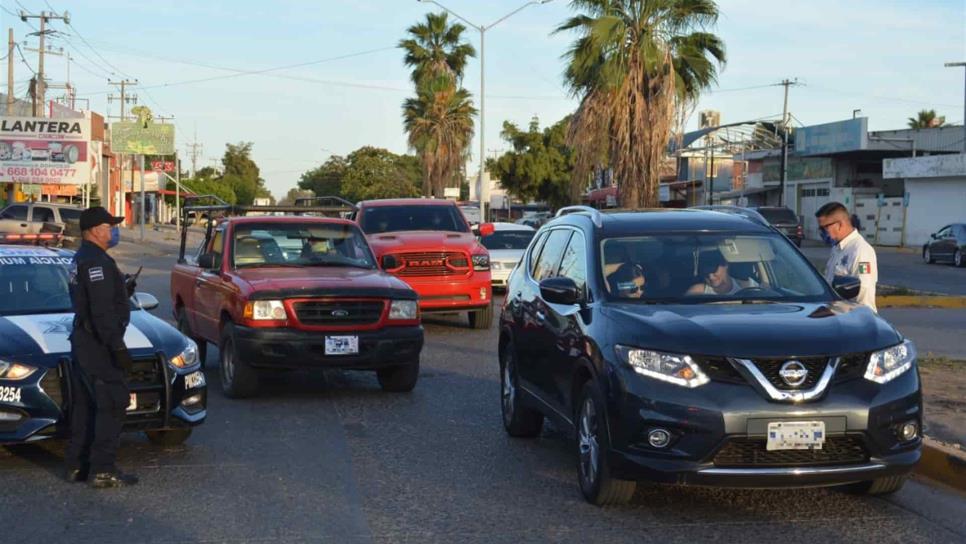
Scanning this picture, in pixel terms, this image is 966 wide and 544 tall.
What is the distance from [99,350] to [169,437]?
163 centimetres

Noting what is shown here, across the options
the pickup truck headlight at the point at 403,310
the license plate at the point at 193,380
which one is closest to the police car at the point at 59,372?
the license plate at the point at 193,380

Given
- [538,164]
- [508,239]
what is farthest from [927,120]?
[508,239]

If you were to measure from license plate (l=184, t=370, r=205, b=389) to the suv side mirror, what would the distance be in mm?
3500

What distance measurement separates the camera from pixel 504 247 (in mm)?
24000

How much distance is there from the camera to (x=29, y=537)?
6238 millimetres

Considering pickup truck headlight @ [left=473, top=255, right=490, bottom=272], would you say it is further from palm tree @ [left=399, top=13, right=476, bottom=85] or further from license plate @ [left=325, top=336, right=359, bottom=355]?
palm tree @ [left=399, top=13, right=476, bottom=85]

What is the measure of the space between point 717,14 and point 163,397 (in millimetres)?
A: 26834

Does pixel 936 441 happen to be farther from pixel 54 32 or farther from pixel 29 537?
pixel 54 32

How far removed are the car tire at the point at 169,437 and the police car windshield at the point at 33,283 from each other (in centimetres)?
119

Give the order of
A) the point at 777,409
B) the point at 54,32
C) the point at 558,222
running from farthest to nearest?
the point at 54,32
the point at 558,222
the point at 777,409

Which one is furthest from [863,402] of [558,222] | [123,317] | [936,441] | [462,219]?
[462,219]

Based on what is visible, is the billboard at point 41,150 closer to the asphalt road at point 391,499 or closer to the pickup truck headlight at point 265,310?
Answer: the pickup truck headlight at point 265,310

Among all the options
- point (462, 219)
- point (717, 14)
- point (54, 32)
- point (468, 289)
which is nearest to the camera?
point (468, 289)

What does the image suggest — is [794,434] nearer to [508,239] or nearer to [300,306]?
[300,306]
